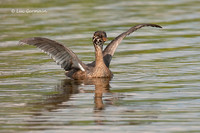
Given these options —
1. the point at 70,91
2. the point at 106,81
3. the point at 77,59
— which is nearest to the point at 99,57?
the point at 77,59

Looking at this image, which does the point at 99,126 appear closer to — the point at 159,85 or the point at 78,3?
the point at 159,85

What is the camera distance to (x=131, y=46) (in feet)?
65.7

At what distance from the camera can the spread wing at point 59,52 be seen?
14.9 metres

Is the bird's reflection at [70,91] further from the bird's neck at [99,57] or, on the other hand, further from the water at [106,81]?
the bird's neck at [99,57]

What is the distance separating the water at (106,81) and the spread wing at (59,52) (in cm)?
51

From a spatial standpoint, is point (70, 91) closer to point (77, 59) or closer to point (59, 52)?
point (77, 59)

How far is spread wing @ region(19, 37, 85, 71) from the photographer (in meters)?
14.9

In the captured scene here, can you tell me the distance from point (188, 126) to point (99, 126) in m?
1.49

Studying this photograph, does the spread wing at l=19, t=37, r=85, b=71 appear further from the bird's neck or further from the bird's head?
the bird's head

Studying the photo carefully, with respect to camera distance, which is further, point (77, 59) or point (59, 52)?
point (59, 52)

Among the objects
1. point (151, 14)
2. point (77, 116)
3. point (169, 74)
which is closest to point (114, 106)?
point (77, 116)

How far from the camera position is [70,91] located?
541 inches

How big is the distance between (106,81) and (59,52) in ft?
5.34

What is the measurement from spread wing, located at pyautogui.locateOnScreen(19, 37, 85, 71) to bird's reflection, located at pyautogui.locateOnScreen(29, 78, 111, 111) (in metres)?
0.58
